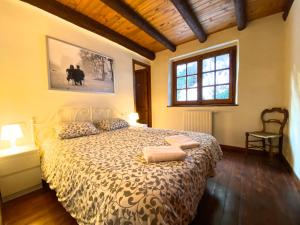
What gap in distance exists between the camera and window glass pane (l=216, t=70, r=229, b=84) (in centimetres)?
314

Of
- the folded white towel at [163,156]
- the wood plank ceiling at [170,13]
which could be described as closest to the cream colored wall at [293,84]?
the wood plank ceiling at [170,13]

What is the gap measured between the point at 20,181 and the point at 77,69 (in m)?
1.84

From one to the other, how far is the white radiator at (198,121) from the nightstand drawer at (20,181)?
9.84 feet

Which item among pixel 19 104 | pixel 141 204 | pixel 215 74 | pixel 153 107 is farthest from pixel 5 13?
pixel 215 74

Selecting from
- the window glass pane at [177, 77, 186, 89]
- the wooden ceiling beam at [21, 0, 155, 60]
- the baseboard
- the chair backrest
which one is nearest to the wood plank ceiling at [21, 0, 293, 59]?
the wooden ceiling beam at [21, 0, 155, 60]

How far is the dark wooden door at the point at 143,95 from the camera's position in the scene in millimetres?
4480

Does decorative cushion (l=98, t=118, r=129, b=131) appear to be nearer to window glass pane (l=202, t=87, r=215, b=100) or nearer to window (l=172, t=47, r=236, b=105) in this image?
window (l=172, t=47, r=236, b=105)

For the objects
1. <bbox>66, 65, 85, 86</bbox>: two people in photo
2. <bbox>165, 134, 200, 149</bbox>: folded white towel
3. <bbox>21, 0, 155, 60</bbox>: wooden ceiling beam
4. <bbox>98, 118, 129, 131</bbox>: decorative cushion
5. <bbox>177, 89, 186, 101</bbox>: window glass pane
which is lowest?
<bbox>165, 134, 200, 149</bbox>: folded white towel

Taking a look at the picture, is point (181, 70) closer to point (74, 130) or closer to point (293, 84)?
point (293, 84)

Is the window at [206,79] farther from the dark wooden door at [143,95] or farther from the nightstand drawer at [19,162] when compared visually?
the nightstand drawer at [19,162]

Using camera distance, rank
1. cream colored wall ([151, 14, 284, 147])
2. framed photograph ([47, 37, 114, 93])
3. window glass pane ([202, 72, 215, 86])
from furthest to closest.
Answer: window glass pane ([202, 72, 215, 86]) → cream colored wall ([151, 14, 284, 147]) → framed photograph ([47, 37, 114, 93])

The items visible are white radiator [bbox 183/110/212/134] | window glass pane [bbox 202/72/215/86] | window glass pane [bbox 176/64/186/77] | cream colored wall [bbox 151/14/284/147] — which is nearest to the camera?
cream colored wall [bbox 151/14/284/147]

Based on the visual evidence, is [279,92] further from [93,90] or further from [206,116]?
[93,90]

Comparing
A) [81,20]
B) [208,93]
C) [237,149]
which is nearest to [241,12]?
[208,93]
